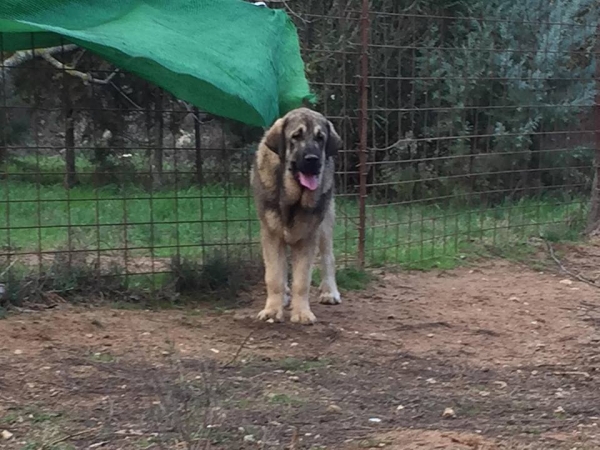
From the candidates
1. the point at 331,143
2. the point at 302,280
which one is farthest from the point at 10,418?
the point at 331,143

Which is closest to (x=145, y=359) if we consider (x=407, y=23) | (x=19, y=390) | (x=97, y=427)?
(x=19, y=390)

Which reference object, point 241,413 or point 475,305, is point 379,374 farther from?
point 475,305

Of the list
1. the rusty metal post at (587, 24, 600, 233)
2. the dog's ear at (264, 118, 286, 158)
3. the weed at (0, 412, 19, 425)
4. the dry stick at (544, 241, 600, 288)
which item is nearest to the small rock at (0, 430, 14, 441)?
the weed at (0, 412, 19, 425)

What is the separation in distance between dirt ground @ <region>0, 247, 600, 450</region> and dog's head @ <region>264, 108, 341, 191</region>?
106 cm

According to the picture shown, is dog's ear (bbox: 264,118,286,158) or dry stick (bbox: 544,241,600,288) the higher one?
dog's ear (bbox: 264,118,286,158)

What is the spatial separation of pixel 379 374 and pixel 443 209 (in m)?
5.02

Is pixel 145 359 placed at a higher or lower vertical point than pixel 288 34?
lower

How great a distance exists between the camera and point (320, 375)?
506cm

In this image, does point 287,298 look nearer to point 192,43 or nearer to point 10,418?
point 192,43

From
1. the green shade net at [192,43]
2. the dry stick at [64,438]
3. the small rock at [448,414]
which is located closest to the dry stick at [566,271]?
the green shade net at [192,43]

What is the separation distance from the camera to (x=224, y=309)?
6.62m

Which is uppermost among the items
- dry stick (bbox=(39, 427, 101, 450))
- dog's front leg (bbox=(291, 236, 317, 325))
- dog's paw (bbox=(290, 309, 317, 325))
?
dog's front leg (bbox=(291, 236, 317, 325))

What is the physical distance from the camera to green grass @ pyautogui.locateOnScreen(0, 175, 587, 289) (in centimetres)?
759

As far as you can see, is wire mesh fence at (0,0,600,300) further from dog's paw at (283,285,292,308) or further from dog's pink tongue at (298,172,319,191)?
dog's pink tongue at (298,172,319,191)
